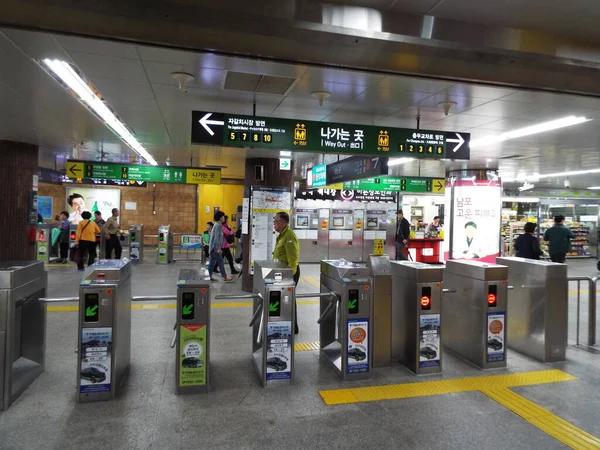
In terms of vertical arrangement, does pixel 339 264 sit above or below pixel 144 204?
below

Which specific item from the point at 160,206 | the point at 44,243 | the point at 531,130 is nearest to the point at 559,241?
the point at 531,130

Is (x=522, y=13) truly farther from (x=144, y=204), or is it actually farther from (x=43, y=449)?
(x=144, y=204)

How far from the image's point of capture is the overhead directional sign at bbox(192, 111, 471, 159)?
4.71 m

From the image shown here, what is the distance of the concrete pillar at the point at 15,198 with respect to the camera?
810 cm

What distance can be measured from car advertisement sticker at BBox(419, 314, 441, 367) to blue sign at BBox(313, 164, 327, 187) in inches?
213

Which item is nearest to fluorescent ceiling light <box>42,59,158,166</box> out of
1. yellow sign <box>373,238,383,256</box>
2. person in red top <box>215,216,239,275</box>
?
person in red top <box>215,216,239,275</box>

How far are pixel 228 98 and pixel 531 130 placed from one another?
471 cm

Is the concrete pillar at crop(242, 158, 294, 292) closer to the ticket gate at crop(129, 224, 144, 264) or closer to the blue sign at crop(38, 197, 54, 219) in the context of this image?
the ticket gate at crop(129, 224, 144, 264)

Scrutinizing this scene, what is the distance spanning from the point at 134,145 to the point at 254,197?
2872 millimetres

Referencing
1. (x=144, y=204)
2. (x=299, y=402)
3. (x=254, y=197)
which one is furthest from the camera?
(x=144, y=204)

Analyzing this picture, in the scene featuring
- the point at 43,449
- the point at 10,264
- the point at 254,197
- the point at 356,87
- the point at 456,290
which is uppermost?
the point at 356,87

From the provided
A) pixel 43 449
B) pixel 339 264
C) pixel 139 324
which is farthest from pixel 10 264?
pixel 339 264

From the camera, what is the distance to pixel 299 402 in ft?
10.7

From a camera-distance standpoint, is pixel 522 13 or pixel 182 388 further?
pixel 182 388
